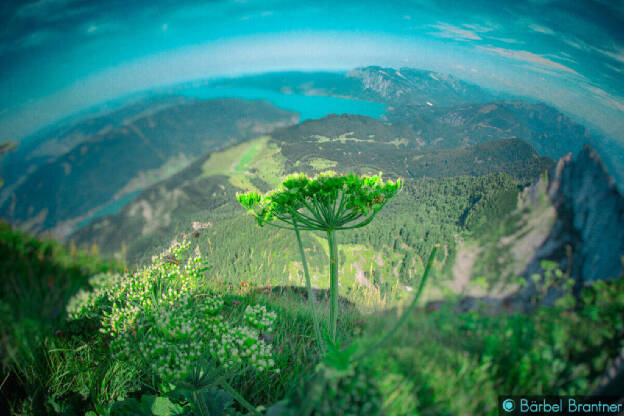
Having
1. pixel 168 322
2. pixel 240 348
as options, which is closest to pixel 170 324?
pixel 168 322

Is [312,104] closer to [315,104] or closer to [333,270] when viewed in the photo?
[315,104]

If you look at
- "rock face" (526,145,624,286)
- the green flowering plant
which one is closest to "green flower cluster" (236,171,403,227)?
the green flowering plant

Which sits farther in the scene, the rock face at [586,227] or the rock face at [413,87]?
the rock face at [413,87]

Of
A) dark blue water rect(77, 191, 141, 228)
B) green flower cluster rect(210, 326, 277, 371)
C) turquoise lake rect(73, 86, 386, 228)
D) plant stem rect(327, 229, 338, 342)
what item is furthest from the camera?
turquoise lake rect(73, 86, 386, 228)

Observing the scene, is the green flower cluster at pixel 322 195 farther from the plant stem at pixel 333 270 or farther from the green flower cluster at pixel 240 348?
the green flower cluster at pixel 240 348

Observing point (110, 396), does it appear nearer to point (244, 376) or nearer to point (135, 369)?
point (135, 369)

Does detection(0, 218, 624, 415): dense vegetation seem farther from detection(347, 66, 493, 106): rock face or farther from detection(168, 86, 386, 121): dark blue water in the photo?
detection(347, 66, 493, 106): rock face

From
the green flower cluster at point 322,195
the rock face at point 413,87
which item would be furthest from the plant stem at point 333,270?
the rock face at point 413,87
